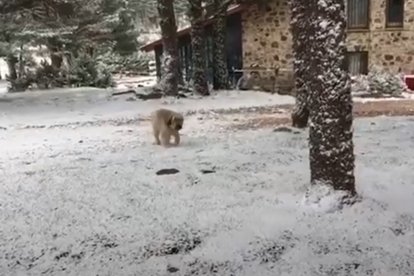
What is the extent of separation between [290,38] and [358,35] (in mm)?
2370

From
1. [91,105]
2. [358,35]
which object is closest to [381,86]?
[358,35]

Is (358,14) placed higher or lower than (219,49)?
higher

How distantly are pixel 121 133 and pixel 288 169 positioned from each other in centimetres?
415

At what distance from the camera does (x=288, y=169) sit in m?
5.66

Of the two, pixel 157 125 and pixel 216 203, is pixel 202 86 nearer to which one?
pixel 157 125

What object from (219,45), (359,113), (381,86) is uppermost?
(219,45)

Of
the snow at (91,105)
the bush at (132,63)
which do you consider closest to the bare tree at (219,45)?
the snow at (91,105)

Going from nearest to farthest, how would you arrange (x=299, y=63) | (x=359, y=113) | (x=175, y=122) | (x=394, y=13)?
(x=175, y=122) → (x=299, y=63) → (x=359, y=113) → (x=394, y=13)

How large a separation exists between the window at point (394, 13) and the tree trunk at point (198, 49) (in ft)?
20.9

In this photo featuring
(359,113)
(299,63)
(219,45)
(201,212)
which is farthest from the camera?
(219,45)

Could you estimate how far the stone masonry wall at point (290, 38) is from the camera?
16734 mm

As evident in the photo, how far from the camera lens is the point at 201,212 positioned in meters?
4.42

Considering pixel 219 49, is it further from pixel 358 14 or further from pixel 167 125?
pixel 167 125

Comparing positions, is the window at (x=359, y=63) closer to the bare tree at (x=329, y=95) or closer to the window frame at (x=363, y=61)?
the window frame at (x=363, y=61)
